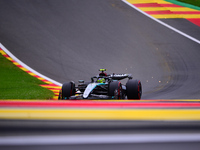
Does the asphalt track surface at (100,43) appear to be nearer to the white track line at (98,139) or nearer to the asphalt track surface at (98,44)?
the asphalt track surface at (98,44)

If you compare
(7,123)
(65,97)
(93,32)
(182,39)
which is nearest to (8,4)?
(93,32)

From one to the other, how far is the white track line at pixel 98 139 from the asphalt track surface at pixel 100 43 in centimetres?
934

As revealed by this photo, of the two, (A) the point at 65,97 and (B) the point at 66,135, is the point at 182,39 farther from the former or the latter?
(B) the point at 66,135

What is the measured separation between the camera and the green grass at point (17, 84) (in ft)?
33.3

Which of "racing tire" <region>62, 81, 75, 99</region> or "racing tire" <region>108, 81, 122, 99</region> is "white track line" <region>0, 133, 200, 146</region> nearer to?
"racing tire" <region>108, 81, 122, 99</region>

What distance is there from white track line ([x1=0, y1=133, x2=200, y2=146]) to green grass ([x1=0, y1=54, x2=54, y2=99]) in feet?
25.6

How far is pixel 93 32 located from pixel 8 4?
660cm

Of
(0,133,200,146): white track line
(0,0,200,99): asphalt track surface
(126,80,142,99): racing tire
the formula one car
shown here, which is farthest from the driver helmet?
(0,133,200,146): white track line

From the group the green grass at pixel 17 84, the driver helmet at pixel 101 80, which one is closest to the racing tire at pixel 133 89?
the driver helmet at pixel 101 80

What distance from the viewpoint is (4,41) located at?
58.6ft

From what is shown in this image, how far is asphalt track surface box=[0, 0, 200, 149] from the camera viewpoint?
14805mm

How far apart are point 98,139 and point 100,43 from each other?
1623 centimetres

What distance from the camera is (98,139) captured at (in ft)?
7.04

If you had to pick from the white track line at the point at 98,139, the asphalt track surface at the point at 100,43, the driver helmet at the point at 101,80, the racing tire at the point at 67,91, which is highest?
the asphalt track surface at the point at 100,43
